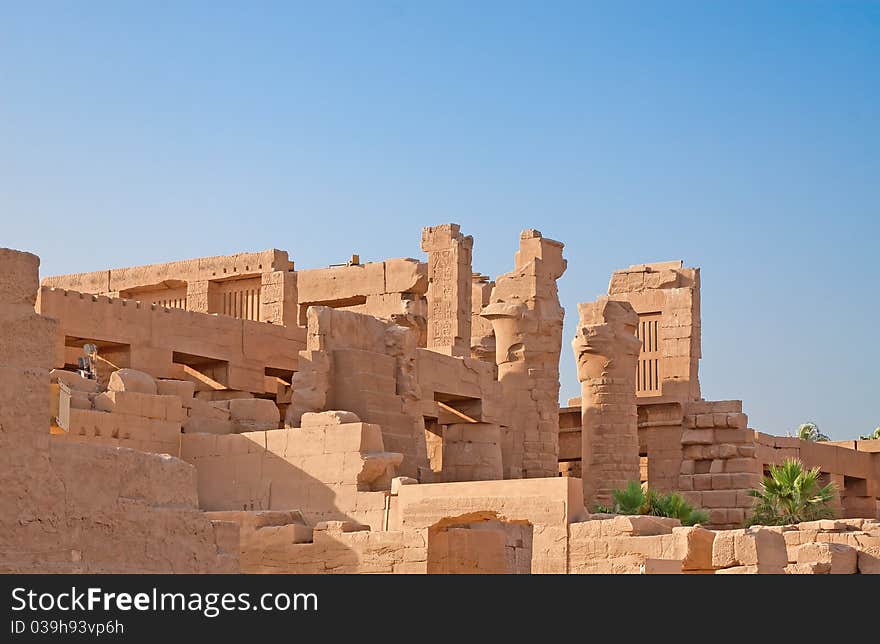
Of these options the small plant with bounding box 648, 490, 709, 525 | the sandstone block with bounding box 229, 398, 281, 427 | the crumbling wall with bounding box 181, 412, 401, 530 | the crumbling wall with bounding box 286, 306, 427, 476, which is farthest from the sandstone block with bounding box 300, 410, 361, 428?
the small plant with bounding box 648, 490, 709, 525

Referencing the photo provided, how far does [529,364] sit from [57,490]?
63.4 ft

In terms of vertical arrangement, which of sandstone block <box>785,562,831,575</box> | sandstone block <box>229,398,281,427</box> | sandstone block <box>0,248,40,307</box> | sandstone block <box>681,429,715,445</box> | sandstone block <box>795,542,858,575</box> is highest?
sandstone block <box>681,429,715,445</box>

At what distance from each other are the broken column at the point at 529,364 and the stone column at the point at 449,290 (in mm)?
1155

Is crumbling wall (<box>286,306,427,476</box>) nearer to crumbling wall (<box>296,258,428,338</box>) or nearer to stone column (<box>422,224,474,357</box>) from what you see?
stone column (<box>422,224,474,357</box>)

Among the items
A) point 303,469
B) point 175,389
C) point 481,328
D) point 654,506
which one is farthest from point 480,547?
point 481,328

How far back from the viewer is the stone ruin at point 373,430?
10688 millimetres

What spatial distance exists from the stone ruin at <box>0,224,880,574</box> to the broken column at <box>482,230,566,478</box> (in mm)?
43

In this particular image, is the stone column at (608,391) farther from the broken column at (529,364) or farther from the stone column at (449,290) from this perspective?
the stone column at (449,290)

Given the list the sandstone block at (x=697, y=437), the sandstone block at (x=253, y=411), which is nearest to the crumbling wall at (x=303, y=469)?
the sandstone block at (x=253, y=411)

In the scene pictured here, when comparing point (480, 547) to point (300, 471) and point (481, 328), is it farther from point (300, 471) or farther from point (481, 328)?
point (481, 328)

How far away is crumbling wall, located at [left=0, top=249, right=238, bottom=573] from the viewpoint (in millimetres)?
10164
